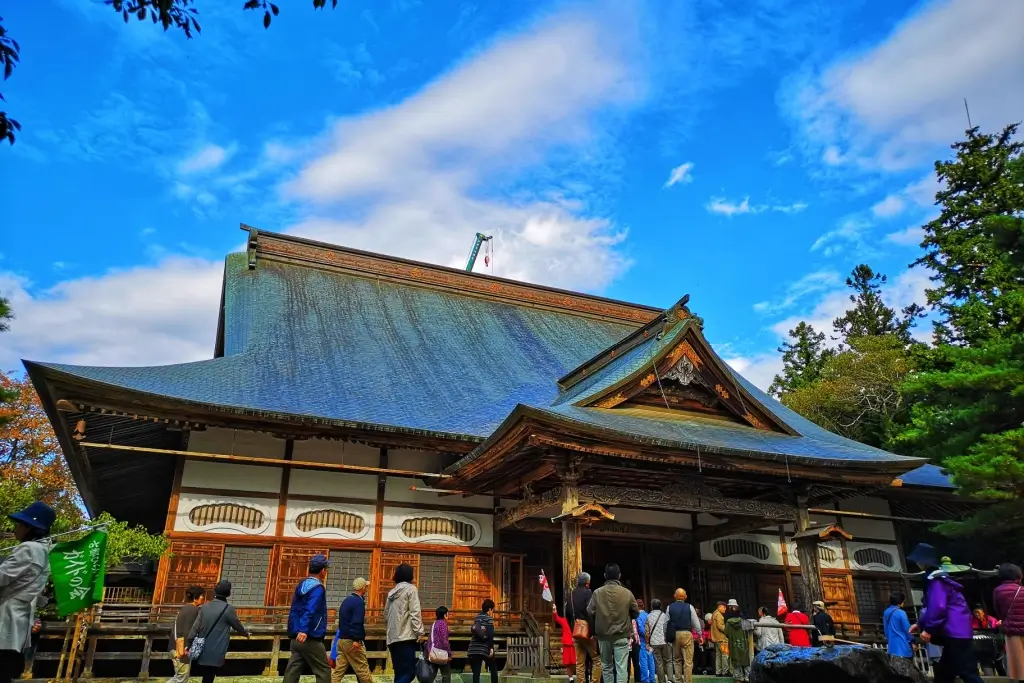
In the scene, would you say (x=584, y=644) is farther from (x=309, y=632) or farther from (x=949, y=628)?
(x=949, y=628)

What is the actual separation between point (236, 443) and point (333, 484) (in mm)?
2052

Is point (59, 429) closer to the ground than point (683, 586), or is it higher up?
higher up

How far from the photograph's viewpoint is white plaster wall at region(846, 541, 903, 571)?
18375mm

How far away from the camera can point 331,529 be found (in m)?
14.1

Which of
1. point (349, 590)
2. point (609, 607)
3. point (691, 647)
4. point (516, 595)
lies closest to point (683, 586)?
point (516, 595)

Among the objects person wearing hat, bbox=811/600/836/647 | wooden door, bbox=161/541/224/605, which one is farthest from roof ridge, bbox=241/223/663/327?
person wearing hat, bbox=811/600/836/647

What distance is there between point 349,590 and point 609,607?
687 cm

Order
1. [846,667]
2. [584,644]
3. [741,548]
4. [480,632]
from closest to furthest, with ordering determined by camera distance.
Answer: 1. [846,667]
2. [584,644]
3. [480,632]
4. [741,548]

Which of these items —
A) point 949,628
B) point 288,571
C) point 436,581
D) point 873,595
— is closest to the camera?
point 949,628

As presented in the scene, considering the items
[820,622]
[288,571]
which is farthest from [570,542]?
[288,571]

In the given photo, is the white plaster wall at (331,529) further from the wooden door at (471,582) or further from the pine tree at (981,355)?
the pine tree at (981,355)

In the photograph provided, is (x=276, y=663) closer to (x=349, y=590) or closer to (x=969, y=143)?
(x=349, y=590)

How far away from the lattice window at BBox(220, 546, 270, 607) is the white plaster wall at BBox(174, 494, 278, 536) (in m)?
0.33

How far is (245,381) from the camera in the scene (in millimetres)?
14391
